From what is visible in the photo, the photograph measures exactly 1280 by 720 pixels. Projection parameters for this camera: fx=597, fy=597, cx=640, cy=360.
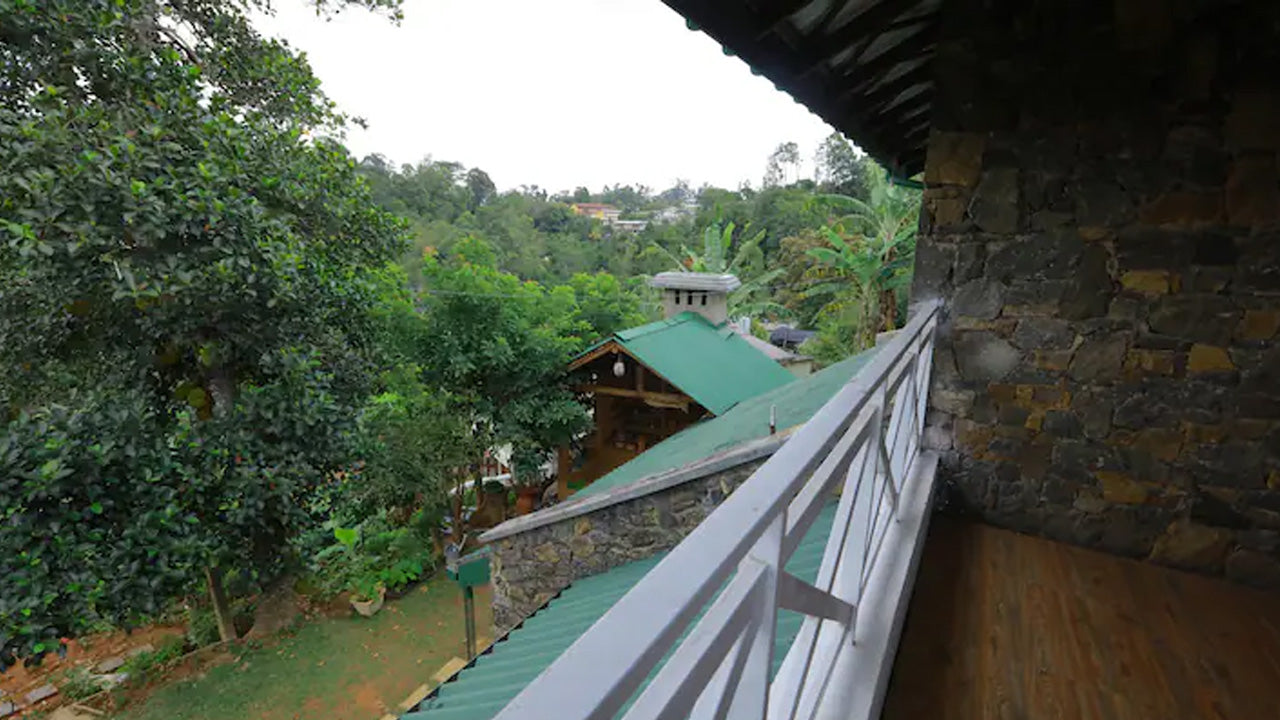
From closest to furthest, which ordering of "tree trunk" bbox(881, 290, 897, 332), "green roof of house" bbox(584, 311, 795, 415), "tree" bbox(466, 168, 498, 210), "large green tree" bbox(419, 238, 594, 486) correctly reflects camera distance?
"green roof of house" bbox(584, 311, 795, 415) < "large green tree" bbox(419, 238, 594, 486) < "tree trunk" bbox(881, 290, 897, 332) < "tree" bbox(466, 168, 498, 210)

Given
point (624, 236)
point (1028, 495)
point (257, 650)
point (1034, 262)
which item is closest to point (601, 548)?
point (1028, 495)

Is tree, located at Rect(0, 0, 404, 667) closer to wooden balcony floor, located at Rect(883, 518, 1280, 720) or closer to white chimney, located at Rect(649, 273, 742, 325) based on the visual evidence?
wooden balcony floor, located at Rect(883, 518, 1280, 720)

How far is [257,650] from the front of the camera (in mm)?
7469

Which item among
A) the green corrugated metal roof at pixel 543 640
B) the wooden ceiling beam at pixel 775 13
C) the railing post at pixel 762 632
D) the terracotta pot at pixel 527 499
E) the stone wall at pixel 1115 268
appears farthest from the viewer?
the terracotta pot at pixel 527 499

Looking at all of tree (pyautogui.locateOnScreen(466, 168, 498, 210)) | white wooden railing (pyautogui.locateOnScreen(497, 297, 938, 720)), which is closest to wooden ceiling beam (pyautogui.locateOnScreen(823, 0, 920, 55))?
white wooden railing (pyautogui.locateOnScreen(497, 297, 938, 720))

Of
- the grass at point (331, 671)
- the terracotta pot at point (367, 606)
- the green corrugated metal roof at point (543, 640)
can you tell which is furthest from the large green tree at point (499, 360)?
the green corrugated metal roof at point (543, 640)

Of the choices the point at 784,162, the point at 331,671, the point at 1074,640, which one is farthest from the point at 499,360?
the point at 784,162

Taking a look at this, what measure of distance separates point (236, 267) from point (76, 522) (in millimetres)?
2263

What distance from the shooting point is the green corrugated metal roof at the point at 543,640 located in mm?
2590

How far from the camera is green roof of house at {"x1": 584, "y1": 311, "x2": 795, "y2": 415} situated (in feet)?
29.9

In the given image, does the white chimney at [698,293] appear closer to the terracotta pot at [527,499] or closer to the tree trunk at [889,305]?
the tree trunk at [889,305]

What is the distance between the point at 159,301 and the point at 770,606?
6.03 metres

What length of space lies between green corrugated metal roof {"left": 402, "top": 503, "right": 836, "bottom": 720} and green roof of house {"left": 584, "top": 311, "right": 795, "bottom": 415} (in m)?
4.81

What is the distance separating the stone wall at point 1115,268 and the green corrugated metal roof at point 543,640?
35.6 inches
